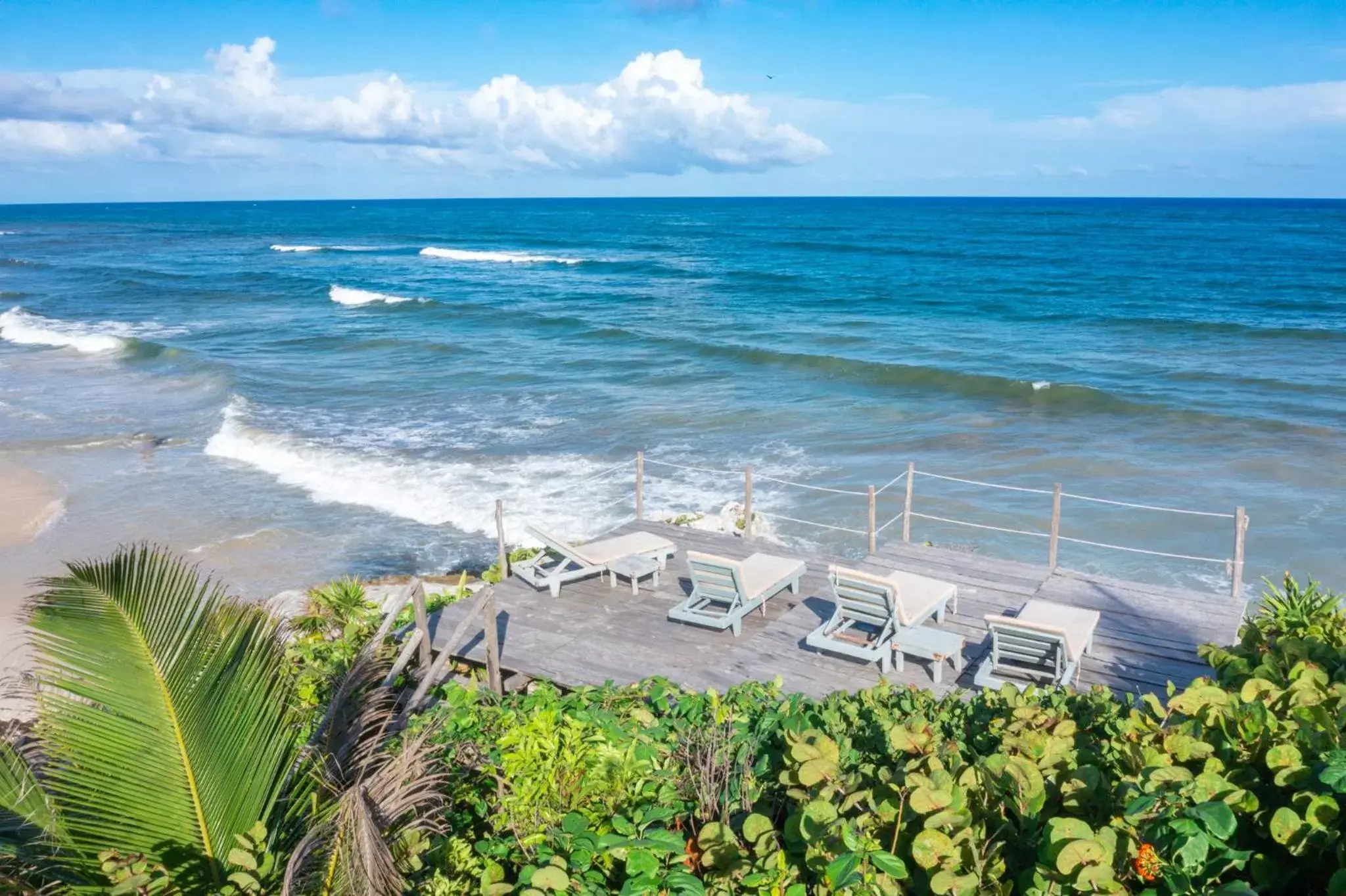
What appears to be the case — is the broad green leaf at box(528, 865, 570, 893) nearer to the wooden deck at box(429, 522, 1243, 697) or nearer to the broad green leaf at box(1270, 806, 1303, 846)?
the broad green leaf at box(1270, 806, 1303, 846)

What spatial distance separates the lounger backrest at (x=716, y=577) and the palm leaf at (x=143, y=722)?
227 inches

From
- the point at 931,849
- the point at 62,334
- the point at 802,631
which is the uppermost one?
the point at 931,849

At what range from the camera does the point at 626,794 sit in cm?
397

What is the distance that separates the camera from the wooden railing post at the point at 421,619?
291 inches

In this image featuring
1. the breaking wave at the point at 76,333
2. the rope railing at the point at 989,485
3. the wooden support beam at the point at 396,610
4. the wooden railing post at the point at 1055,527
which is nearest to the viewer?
the wooden support beam at the point at 396,610

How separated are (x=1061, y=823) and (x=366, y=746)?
2.89 m

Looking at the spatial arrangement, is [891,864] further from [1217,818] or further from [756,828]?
[1217,818]

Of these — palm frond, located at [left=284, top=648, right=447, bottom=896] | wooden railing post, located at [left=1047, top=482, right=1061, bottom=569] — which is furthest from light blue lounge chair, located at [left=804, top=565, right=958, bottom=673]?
palm frond, located at [left=284, top=648, right=447, bottom=896]

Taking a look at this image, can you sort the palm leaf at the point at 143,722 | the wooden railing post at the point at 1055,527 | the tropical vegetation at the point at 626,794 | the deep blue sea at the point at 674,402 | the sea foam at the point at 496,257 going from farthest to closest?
the sea foam at the point at 496,257 < the deep blue sea at the point at 674,402 < the wooden railing post at the point at 1055,527 < the palm leaf at the point at 143,722 < the tropical vegetation at the point at 626,794

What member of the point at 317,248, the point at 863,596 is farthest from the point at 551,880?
the point at 317,248

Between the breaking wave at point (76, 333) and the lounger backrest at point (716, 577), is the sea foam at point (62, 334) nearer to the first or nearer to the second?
the breaking wave at point (76, 333)

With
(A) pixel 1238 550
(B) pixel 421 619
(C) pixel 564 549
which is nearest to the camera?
(B) pixel 421 619

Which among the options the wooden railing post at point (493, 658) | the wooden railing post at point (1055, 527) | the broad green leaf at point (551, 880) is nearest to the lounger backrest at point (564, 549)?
the wooden railing post at point (493, 658)

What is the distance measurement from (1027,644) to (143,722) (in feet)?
21.4
